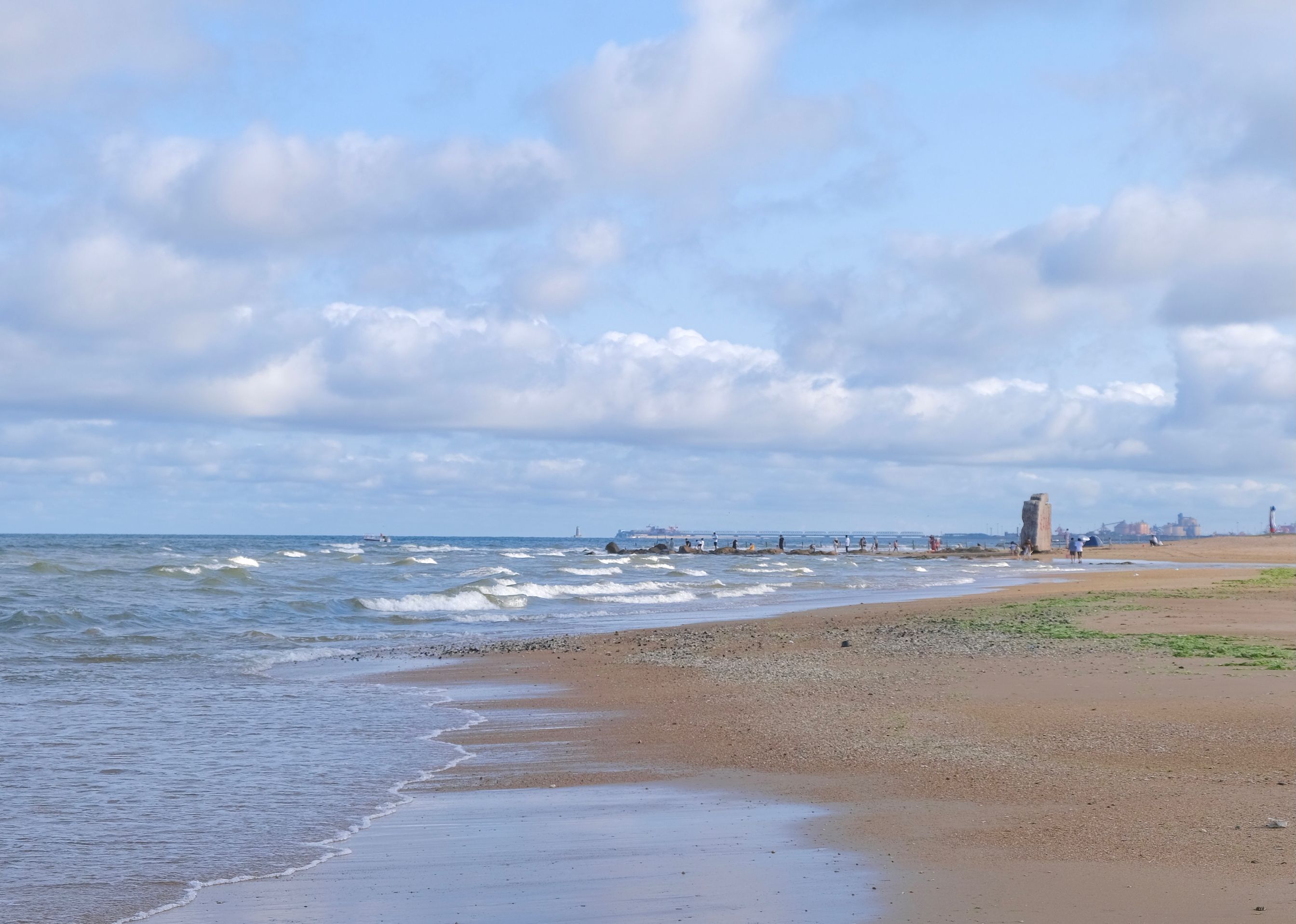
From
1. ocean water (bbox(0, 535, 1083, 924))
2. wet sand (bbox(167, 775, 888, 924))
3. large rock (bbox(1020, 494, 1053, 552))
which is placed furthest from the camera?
large rock (bbox(1020, 494, 1053, 552))

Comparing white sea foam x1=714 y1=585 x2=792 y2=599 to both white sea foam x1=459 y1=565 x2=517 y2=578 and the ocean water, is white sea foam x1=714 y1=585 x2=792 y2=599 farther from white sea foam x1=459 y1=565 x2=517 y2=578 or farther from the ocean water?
white sea foam x1=459 y1=565 x2=517 y2=578

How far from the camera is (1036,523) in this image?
89.0 m

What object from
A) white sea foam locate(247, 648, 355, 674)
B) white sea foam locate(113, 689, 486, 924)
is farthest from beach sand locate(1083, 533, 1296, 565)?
white sea foam locate(113, 689, 486, 924)

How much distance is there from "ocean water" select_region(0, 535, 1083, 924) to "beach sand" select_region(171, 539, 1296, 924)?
694 mm

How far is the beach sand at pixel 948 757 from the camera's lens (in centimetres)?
645

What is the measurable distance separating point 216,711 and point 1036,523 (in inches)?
3220

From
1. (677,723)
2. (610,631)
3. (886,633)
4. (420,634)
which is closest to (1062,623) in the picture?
(886,633)

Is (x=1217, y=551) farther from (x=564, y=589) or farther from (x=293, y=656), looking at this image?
(x=293, y=656)

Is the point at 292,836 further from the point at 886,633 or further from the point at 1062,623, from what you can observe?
the point at 1062,623

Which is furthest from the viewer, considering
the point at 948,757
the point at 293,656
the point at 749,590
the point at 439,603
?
the point at 749,590

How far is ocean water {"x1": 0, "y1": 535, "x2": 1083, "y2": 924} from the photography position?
778cm

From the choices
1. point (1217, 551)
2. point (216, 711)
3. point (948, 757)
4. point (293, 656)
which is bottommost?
point (293, 656)

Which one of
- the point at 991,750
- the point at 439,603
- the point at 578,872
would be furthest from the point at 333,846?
the point at 439,603

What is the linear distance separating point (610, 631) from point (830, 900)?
62.7ft
